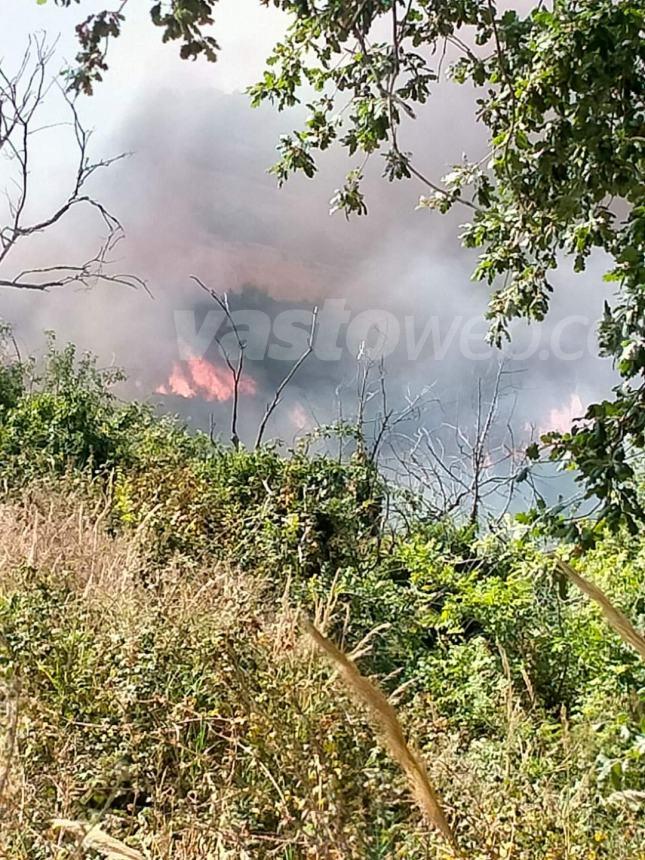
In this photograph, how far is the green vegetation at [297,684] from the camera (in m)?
1.20

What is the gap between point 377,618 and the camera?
2.58m

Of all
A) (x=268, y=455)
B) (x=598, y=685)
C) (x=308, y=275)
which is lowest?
(x=598, y=685)

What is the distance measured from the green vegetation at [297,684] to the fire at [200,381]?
110 centimetres

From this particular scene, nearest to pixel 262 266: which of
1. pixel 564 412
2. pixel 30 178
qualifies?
pixel 30 178

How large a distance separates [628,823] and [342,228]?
3296 mm

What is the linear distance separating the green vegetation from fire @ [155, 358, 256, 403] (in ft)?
3.60

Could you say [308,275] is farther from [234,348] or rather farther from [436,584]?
[436,584]

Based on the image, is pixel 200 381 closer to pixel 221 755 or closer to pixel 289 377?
pixel 289 377

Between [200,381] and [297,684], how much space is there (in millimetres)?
3004

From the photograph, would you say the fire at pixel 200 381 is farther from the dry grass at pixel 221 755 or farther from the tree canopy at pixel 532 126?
the dry grass at pixel 221 755

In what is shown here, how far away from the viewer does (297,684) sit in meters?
1.66

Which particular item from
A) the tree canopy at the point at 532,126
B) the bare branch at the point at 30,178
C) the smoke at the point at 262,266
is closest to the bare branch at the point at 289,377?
the smoke at the point at 262,266

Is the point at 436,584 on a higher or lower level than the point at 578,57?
lower

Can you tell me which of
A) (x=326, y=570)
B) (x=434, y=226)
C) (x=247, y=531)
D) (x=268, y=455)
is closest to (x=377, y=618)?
(x=326, y=570)
